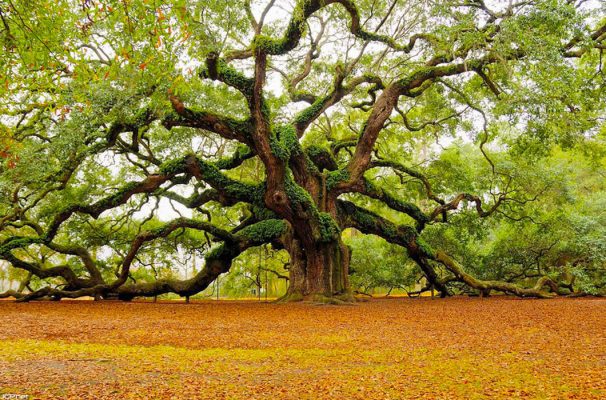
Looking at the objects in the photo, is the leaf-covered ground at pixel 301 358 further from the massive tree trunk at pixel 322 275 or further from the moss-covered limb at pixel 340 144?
the moss-covered limb at pixel 340 144

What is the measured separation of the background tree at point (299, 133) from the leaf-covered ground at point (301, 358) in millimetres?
3521

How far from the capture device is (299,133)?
43.8ft

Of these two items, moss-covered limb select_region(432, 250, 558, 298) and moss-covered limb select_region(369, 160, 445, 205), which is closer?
moss-covered limb select_region(369, 160, 445, 205)

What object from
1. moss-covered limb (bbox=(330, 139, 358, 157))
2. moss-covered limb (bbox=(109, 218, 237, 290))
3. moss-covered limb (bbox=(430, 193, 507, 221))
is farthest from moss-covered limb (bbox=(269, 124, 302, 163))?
moss-covered limb (bbox=(430, 193, 507, 221))

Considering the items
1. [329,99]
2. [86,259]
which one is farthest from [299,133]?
[86,259]

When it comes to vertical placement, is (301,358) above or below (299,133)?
below

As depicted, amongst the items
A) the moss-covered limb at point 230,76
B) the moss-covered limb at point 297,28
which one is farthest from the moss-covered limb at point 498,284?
the moss-covered limb at point 230,76

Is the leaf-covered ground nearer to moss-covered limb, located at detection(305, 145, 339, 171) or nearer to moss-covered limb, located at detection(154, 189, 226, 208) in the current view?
moss-covered limb, located at detection(154, 189, 226, 208)

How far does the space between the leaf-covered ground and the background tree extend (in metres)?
3.52

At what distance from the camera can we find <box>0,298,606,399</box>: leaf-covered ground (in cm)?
327

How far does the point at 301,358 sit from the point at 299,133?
9469mm

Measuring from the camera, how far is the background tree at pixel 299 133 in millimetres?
8516

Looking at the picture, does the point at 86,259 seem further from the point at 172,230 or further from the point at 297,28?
the point at 297,28

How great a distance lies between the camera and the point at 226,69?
9.99 metres
